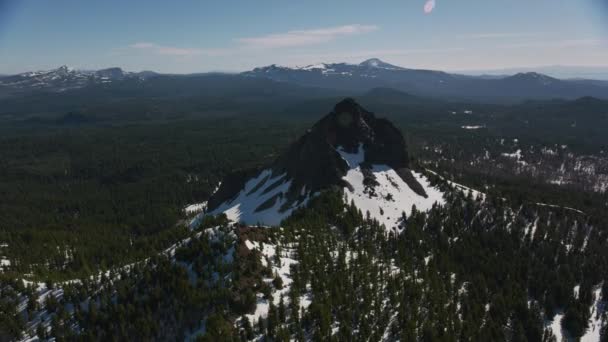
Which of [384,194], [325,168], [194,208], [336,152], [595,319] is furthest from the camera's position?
[194,208]

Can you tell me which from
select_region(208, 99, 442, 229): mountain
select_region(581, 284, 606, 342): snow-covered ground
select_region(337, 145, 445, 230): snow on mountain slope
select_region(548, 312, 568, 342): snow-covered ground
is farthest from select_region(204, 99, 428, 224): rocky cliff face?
select_region(548, 312, 568, 342): snow-covered ground

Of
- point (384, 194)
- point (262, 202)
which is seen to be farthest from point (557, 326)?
point (262, 202)

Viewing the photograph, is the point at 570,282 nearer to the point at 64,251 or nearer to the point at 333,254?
the point at 333,254

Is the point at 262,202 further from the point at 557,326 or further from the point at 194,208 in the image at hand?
the point at 557,326

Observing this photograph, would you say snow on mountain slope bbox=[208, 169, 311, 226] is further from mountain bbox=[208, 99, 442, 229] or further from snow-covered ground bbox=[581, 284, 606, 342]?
snow-covered ground bbox=[581, 284, 606, 342]

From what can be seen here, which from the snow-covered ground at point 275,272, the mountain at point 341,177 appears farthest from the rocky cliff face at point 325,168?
the snow-covered ground at point 275,272

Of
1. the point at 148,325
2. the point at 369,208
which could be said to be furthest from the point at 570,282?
the point at 148,325

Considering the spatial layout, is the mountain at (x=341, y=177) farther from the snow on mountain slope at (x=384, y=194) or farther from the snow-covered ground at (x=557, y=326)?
the snow-covered ground at (x=557, y=326)
